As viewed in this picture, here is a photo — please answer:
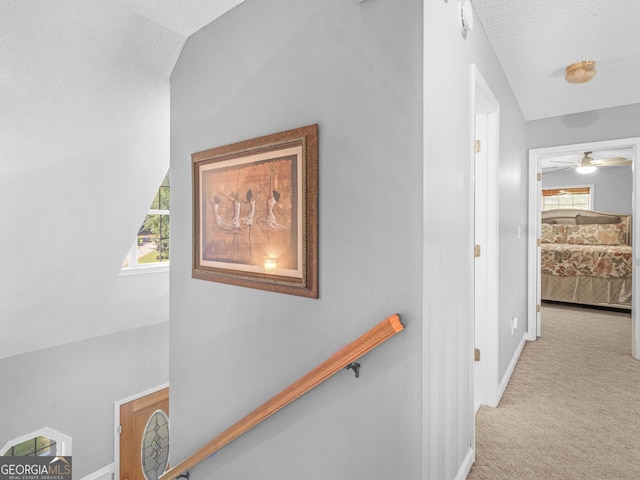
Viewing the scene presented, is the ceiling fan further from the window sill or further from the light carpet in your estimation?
the window sill

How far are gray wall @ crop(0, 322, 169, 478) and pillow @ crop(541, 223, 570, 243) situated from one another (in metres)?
6.43

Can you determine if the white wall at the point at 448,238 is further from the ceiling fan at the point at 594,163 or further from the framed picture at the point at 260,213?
the ceiling fan at the point at 594,163

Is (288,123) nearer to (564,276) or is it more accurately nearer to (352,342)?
(352,342)

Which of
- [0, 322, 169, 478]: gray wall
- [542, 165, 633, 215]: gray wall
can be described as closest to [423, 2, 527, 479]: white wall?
[0, 322, 169, 478]: gray wall

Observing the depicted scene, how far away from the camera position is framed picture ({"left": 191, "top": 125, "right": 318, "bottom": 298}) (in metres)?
1.66

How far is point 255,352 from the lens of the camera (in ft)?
6.40

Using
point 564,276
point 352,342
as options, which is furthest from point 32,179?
point 564,276

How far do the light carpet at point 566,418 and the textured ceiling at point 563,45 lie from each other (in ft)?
7.72

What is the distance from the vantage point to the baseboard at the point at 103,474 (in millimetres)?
3895

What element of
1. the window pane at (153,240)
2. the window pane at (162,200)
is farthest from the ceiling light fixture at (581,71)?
the window pane at (153,240)

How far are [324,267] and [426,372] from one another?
1.95ft

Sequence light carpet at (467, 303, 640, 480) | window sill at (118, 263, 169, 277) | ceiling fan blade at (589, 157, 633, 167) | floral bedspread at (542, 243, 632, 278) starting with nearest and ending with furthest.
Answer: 1. light carpet at (467, 303, 640, 480)
2. window sill at (118, 263, 169, 277)
3. floral bedspread at (542, 243, 632, 278)
4. ceiling fan blade at (589, 157, 633, 167)

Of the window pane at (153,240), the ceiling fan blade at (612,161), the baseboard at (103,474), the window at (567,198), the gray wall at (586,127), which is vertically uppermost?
the ceiling fan blade at (612,161)

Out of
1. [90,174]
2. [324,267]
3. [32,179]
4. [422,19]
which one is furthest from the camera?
[90,174]
